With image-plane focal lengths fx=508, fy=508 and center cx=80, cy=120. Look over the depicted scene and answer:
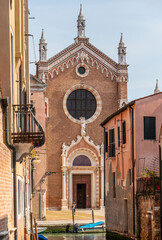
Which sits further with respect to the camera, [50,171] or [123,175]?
[50,171]

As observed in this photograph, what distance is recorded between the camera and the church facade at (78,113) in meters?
48.2

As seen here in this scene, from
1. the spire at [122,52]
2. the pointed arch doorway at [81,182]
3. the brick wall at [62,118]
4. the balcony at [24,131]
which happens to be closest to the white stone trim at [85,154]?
the pointed arch doorway at [81,182]

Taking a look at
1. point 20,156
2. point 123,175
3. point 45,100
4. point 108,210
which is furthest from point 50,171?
point 20,156

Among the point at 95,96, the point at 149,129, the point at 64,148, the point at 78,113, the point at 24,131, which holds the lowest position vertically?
the point at 24,131

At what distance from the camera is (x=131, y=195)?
25125 millimetres

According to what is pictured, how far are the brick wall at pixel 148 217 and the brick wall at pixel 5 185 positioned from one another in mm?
11298

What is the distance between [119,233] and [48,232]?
25.9ft

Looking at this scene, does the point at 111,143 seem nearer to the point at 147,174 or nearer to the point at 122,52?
the point at 147,174

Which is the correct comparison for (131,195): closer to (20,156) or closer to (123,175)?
(123,175)

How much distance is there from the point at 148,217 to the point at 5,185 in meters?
13.4

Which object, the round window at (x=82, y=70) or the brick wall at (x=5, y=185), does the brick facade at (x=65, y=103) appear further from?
the brick wall at (x=5, y=185)

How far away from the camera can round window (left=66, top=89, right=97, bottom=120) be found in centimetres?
4912

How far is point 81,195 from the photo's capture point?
4894 cm

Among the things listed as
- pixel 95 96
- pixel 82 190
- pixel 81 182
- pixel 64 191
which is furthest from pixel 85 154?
pixel 95 96
